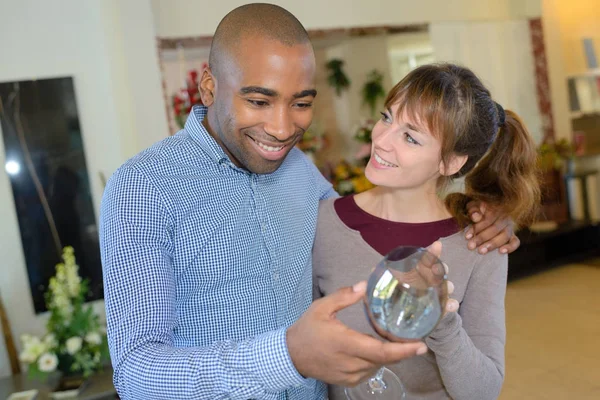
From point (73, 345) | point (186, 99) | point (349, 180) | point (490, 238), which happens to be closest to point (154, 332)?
point (490, 238)

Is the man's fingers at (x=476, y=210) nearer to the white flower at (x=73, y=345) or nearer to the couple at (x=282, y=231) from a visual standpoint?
the couple at (x=282, y=231)

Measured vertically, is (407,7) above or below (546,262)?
above

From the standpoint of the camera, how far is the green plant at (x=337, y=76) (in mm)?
5742

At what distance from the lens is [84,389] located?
3.33 meters

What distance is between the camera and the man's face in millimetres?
1440

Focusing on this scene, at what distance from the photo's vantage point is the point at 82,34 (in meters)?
4.32

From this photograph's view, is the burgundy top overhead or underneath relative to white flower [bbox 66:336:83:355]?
overhead

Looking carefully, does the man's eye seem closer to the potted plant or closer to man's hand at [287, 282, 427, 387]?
man's hand at [287, 282, 427, 387]

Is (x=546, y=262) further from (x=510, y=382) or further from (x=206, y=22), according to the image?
(x=206, y=22)

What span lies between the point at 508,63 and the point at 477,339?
217 inches

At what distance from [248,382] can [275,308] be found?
407 millimetres

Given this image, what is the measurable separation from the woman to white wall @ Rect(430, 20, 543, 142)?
4842 millimetres

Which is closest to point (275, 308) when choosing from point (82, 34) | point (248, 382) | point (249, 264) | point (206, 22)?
point (249, 264)

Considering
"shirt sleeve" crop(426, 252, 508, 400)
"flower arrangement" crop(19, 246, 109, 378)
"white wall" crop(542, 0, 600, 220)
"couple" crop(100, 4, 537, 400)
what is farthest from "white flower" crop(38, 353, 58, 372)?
"white wall" crop(542, 0, 600, 220)
